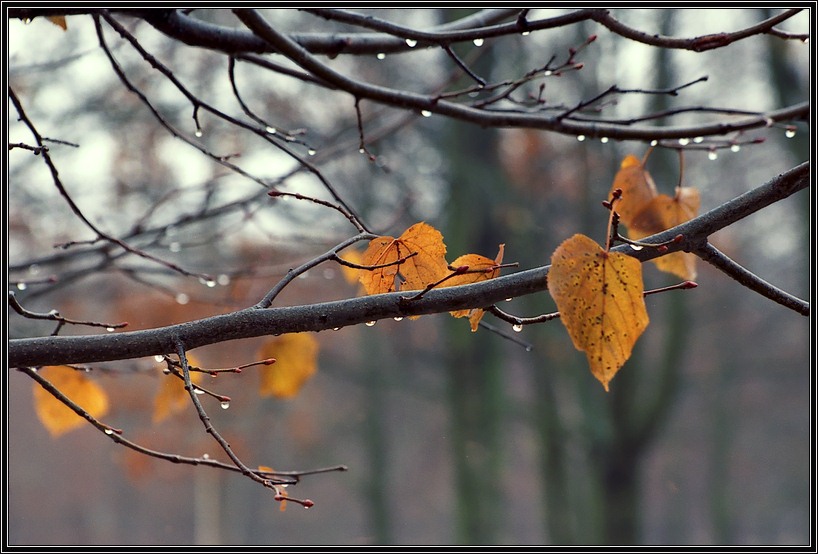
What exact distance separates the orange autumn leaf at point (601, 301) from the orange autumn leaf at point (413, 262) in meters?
0.25

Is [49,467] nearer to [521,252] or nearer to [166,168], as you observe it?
[166,168]

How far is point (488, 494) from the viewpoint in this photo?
22.1 ft

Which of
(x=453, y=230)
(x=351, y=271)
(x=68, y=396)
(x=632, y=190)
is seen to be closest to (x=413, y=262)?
(x=632, y=190)

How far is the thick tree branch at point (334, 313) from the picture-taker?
0.89 metres

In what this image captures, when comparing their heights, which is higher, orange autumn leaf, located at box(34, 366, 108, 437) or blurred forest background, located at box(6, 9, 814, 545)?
blurred forest background, located at box(6, 9, 814, 545)

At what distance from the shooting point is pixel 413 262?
1.06 meters

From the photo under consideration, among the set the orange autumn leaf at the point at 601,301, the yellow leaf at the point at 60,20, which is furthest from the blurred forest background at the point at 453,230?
the orange autumn leaf at the point at 601,301

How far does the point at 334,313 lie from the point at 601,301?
1.09 ft

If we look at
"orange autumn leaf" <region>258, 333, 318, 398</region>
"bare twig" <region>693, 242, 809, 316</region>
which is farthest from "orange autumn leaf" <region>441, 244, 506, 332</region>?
"orange autumn leaf" <region>258, 333, 318, 398</region>

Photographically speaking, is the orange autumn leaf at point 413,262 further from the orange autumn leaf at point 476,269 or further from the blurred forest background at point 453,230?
the blurred forest background at point 453,230

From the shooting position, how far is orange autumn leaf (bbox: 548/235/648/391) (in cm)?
83

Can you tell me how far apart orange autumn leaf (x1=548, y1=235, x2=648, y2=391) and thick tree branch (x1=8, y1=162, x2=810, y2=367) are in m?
0.06

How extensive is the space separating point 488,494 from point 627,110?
12.8 feet

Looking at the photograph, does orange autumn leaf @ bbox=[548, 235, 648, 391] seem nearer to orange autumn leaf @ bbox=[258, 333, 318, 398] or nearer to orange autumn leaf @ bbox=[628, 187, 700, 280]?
orange autumn leaf @ bbox=[628, 187, 700, 280]
